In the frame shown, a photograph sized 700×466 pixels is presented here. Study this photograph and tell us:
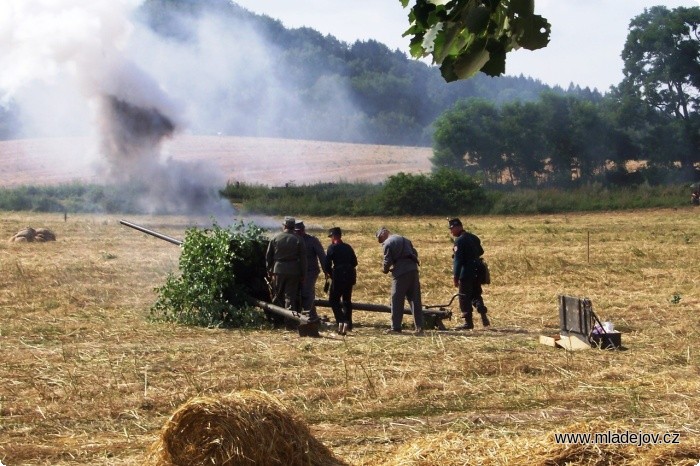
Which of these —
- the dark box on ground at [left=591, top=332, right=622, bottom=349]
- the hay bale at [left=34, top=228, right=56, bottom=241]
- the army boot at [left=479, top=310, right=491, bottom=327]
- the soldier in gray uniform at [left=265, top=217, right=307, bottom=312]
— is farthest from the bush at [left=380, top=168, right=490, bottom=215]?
the dark box on ground at [left=591, top=332, right=622, bottom=349]

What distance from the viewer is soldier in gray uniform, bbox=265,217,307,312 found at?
15.3m

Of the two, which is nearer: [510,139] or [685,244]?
[685,244]

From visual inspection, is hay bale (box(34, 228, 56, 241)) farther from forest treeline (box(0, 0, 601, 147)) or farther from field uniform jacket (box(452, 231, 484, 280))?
forest treeline (box(0, 0, 601, 147))

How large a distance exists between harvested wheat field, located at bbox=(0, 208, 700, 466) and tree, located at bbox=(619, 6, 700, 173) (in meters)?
43.7

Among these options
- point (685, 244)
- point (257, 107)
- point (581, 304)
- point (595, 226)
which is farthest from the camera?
point (257, 107)

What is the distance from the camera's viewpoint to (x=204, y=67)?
59.7m

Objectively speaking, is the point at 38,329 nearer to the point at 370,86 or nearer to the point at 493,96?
the point at 370,86

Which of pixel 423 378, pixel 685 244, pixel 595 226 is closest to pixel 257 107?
pixel 595 226

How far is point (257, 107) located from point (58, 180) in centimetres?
2083

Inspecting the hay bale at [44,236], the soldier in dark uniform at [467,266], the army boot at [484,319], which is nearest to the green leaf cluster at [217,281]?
the soldier in dark uniform at [467,266]

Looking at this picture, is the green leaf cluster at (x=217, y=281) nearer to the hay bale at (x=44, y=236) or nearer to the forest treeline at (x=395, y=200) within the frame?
the hay bale at (x=44, y=236)

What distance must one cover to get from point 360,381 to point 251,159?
59.9 m

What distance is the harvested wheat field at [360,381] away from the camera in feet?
22.6

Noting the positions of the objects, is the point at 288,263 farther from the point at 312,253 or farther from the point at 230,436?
the point at 230,436
